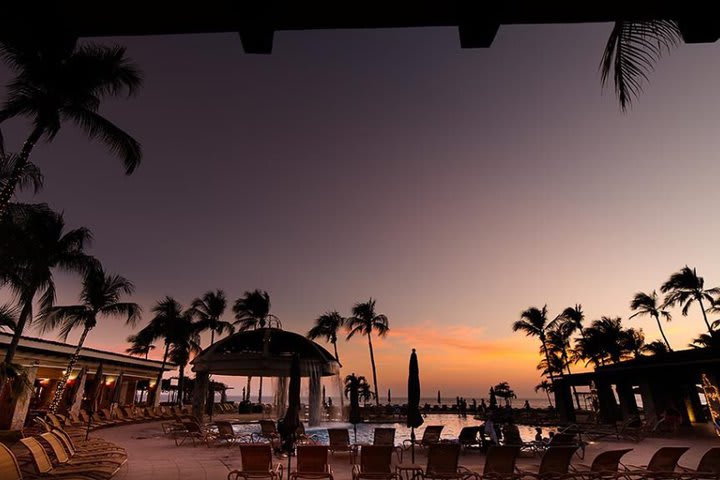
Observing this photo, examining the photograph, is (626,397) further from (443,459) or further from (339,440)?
(443,459)

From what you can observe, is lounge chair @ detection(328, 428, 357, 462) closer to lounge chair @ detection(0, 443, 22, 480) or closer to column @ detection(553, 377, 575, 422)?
lounge chair @ detection(0, 443, 22, 480)

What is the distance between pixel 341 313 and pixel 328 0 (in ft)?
163

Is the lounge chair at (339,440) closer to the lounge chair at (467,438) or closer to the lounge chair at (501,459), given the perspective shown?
the lounge chair at (467,438)

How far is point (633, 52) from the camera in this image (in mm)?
2570

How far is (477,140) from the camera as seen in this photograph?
17422mm

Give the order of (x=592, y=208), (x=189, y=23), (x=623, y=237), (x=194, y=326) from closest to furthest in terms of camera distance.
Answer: (x=189, y=23)
(x=592, y=208)
(x=623, y=237)
(x=194, y=326)

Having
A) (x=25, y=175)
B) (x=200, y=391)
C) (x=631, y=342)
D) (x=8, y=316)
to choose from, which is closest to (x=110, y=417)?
(x=200, y=391)

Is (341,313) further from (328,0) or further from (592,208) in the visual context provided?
(328,0)

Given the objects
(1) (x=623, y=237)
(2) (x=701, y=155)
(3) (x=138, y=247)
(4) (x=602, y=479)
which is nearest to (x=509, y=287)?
(1) (x=623, y=237)

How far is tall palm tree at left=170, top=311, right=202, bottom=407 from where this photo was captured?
41500 mm

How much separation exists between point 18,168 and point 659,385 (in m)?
33.3

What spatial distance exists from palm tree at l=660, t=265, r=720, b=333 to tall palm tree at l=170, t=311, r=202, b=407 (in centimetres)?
5165

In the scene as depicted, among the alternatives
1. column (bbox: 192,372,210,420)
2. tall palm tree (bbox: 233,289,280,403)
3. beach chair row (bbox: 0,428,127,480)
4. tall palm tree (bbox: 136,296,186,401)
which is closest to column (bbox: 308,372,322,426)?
column (bbox: 192,372,210,420)

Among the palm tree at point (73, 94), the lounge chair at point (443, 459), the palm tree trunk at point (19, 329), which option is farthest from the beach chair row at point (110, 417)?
the lounge chair at point (443, 459)
